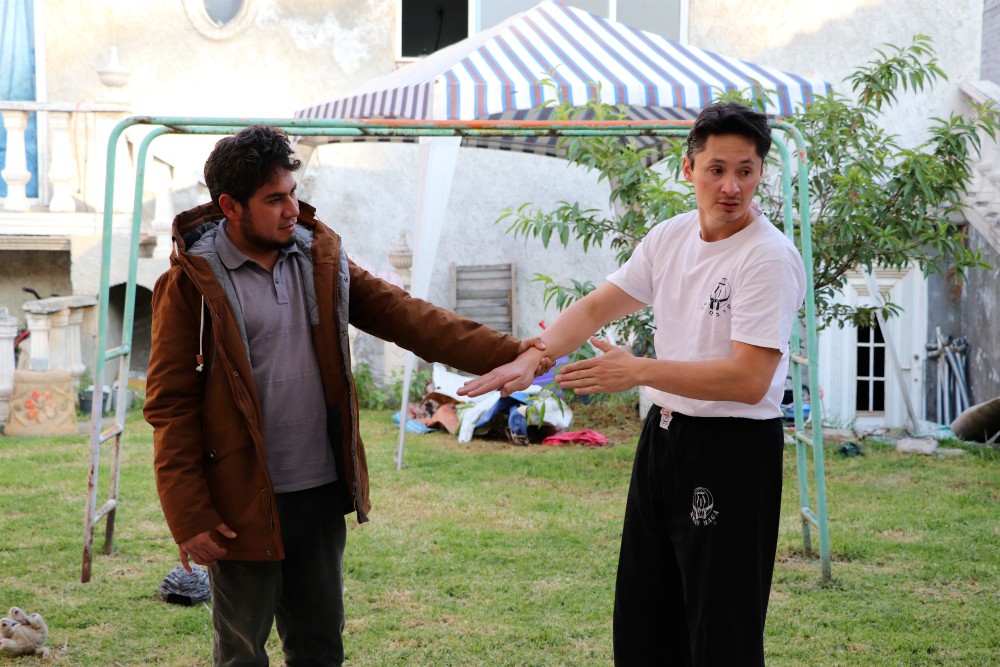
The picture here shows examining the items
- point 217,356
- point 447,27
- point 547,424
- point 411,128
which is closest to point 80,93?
point 447,27

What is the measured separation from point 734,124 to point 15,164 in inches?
335

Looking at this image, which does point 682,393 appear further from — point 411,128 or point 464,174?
point 464,174

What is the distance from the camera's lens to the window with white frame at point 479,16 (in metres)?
10.2

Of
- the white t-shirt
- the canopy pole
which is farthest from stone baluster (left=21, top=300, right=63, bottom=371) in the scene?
the white t-shirt

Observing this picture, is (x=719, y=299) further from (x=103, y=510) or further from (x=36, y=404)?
(x=36, y=404)

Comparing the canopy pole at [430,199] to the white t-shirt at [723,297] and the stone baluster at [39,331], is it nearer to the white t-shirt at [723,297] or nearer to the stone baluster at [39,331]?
the stone baluster at [39,331]

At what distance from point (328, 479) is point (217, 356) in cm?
45

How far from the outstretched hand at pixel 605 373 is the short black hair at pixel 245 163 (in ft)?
3.04

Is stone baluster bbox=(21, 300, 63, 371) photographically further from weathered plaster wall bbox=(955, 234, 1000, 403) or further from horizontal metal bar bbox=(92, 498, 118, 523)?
weathered plaster wall bbox=(955, 234, 1000, 403)

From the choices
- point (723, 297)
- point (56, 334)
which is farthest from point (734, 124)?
point (56, 334)

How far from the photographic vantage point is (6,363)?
8570mm

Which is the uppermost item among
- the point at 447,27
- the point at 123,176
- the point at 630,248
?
the point at 447,27

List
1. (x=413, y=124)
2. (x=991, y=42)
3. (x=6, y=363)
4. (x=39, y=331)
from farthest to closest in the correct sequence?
(x=991, y=42)
(x=39, y=331)
(x=6, y=363)
(x=413, y=124)

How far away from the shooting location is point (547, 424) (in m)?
8.67
